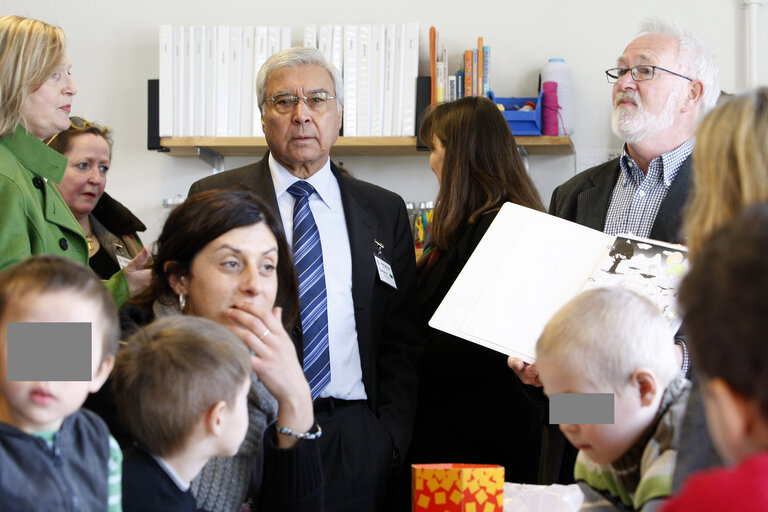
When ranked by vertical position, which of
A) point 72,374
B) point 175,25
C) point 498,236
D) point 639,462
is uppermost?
point 175,25

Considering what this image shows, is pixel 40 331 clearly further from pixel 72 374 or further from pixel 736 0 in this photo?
pixel 736 0

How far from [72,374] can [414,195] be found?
2.96 metres

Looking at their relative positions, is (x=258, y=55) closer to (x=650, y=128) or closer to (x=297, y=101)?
(x=297, y=101)

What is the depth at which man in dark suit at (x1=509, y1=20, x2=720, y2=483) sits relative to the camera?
2312 mm

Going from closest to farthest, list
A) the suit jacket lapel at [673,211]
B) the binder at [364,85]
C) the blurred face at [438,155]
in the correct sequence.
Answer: the suit jacket lapel at [673,211] → the blurred face at [438,155] → the binder at [364,85]

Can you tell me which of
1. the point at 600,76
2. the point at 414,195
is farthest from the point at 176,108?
the point at 600,76

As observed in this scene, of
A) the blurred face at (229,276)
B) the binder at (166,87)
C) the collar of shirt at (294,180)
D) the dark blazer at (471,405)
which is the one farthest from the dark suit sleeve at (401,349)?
the binder at (166,87)

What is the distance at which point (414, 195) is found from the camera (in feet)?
13.2

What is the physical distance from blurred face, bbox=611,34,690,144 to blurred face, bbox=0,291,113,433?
5.58ft

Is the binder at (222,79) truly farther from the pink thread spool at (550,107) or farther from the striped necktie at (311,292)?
the striped necktie at (311,292)

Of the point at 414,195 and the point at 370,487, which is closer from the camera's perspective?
the point at 370,487

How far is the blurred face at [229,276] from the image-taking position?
1.66 m

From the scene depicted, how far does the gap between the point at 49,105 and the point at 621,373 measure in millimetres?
1553

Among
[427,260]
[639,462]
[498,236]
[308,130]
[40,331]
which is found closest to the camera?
[40,331]
